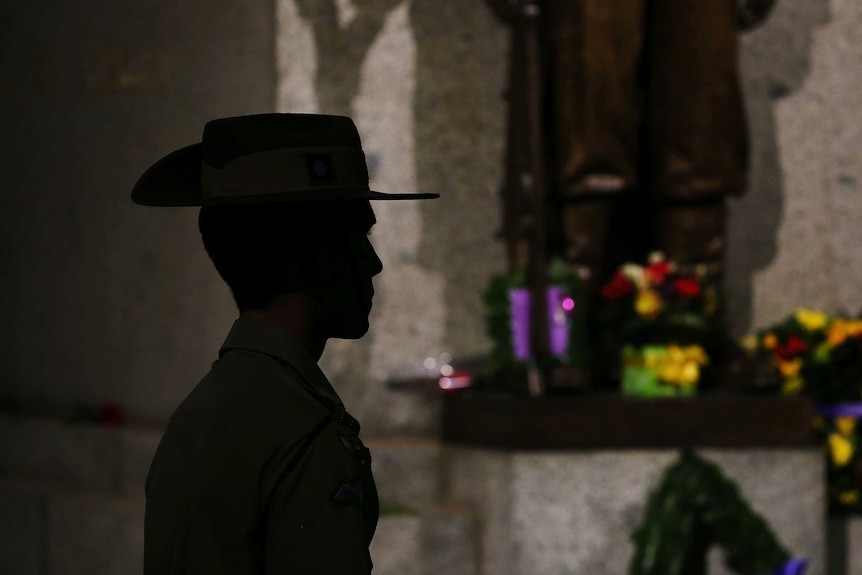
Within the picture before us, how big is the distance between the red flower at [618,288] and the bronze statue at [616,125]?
0.06 m

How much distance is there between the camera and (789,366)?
5047mm

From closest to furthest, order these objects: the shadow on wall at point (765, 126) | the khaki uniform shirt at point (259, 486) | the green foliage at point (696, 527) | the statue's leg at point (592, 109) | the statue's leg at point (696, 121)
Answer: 1. the khaki uniform shirt at point (259, 486)
2. the green foliage at point (696, 527)
3. the statue's leg at point (592, 109)
4. the statue's leg at point (696, 121)
5. the shadow on wall at point (765, 126)

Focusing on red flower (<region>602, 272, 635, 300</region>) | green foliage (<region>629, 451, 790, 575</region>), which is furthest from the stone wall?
green foliage (<region>629, 451, 790, 575</region>)

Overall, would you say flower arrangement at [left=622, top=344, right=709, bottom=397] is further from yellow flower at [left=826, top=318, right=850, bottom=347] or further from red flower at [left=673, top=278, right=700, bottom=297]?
yellow flower at [left=826, top=318, right=850, bottom=347]

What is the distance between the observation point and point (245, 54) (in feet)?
18.2

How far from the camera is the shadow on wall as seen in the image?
18.9 ft

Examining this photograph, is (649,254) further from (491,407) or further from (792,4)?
(792,4)

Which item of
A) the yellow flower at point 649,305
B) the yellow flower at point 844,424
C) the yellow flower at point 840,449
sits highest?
the yellow flower at point 649,305

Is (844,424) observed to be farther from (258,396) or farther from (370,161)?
(258,396)

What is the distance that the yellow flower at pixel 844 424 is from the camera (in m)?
5.14

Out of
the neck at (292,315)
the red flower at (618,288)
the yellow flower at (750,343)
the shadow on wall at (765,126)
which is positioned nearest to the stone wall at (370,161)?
the shadow on wall at (765,126)

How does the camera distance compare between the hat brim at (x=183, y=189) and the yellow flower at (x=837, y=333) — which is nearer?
the hat brim at (x=183, y=189)

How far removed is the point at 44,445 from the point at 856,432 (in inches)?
117

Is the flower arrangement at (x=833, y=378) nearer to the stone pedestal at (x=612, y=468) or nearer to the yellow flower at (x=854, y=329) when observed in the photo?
the yellow flower at (x=854, y=329)
